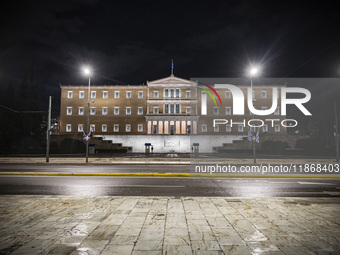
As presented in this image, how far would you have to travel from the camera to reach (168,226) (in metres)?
5.18

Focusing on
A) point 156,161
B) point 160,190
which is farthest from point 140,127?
point 160,190

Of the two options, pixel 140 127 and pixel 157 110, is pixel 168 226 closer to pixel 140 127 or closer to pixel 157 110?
pixel 157 110

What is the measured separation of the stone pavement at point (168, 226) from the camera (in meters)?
4.09

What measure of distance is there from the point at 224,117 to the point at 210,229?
5393 cm

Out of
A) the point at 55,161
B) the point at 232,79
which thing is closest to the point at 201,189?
the point at 55,161

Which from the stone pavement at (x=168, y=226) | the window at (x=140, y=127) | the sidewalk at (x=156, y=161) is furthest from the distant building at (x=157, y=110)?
the stone pavement at (x=168, y=226)

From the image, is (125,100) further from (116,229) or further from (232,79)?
(116,229)

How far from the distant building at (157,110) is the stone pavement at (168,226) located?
1910 inches

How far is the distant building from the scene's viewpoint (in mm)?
56562

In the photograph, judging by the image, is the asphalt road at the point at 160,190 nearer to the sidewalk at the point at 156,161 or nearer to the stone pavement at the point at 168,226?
the stone pavement at the point at 168,226

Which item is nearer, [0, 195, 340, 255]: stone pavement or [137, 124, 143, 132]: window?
[0, 195, 340, 255]: stone pavement

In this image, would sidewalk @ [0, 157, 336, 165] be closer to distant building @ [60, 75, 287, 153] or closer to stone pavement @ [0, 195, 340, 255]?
stone pavement @ [0, 195, 340, 255]

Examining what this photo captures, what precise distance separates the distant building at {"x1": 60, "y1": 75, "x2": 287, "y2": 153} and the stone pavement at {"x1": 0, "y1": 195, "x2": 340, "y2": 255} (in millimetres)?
48525

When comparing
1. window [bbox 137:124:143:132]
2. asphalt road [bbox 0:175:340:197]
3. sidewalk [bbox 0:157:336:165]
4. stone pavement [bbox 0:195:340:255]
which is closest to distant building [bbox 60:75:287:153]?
window [bbox 137:124:143:132]
